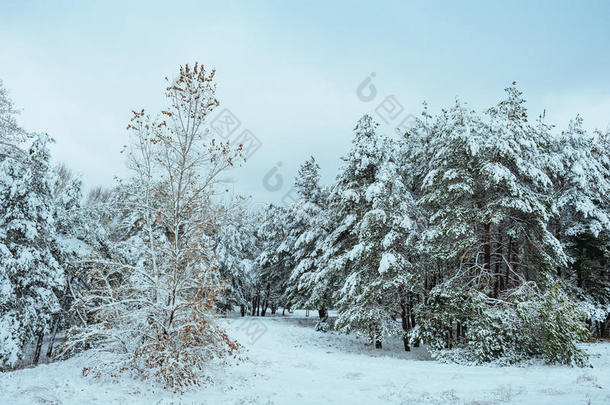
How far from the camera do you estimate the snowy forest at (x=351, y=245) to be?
33.5ft

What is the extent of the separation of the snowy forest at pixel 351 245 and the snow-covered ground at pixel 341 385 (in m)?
0.59

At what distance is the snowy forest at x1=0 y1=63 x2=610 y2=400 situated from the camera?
33.5ft

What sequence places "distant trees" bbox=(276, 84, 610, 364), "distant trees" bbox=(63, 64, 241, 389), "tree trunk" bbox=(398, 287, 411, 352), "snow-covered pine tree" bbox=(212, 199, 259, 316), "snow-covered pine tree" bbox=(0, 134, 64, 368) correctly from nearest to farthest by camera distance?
"distant trees" bbox=(63, 64, 241, 389) → "distant trees" bbox=(276, 84, 610, 364) → "snow-covered pine tree" bbox=(0, 134, 64, 368) → "tree trunk" bbox=(398, 287, 411, 352) → "snow-covered pine tree" bbox=(212, 199, 259, 316)

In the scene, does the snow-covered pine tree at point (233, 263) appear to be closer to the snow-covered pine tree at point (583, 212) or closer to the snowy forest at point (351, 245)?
the snowy forest at point (351, 245)

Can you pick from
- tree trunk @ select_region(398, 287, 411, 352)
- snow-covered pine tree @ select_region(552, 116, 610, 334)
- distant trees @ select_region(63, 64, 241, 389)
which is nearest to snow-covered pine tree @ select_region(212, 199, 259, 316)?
tree trunk @ select_region(398, 287, 411, 352)

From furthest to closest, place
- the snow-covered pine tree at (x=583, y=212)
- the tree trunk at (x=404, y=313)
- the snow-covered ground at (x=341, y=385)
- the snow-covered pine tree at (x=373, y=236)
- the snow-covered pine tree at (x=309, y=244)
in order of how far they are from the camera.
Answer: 1. the snow-covered pine tree at (x=309, y=244)
2. the snow-covered pine tree at (x=583, y=212)
3. the tree trunk at (x=404, y=313)
4. the snow-covered pine tree at (x=373, y=236)
5. the snow-covered ground at (x=341, y=385)

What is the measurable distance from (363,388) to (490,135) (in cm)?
1123

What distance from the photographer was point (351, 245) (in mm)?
19000

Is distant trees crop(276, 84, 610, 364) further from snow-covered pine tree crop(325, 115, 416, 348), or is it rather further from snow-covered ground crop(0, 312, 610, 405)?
snow-covered ground crop(0, 312, 610, 405)

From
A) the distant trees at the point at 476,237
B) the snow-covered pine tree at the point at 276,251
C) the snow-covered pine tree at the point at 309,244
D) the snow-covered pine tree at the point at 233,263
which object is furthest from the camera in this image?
→ the snow-covered pine tree at the point at 233,263

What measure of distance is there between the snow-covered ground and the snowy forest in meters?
0.59

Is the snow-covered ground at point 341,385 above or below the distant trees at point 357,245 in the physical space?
below

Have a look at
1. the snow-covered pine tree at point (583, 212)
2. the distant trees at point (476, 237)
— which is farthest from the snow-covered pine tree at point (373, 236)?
the snow-covered pine tree at point (583, 212)

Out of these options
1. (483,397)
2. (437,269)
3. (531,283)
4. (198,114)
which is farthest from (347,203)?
(483,397)
